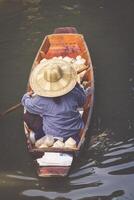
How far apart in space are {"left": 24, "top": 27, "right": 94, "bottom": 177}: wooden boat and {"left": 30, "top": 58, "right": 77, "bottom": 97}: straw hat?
35.1 inches

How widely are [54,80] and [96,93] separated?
2625 millimetres

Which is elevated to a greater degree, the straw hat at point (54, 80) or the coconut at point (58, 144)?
the straw hat at point (54, 80)

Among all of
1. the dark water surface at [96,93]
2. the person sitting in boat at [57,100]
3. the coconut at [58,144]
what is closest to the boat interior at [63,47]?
the dark water surface at [96,93]

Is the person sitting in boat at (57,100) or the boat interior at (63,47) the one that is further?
the boat interior at (63,47)

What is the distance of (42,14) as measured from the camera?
15320 millimetres

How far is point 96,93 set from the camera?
35.9ft

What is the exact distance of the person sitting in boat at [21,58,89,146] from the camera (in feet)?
27.9

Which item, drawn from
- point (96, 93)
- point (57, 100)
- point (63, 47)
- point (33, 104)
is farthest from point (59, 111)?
point (63, 47)

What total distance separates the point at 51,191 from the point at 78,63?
12.1 feet

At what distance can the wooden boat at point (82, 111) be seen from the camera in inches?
325

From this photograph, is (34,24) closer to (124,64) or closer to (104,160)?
(124,64)

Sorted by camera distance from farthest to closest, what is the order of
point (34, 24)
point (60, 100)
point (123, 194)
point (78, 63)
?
point (34, 24), point (78, 63), point (60, 100), point (123, 194)

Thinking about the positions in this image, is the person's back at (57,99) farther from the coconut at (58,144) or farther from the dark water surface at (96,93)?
the dark water surface at (96,93)

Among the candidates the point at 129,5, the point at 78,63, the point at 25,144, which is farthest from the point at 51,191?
the point at 129,5
